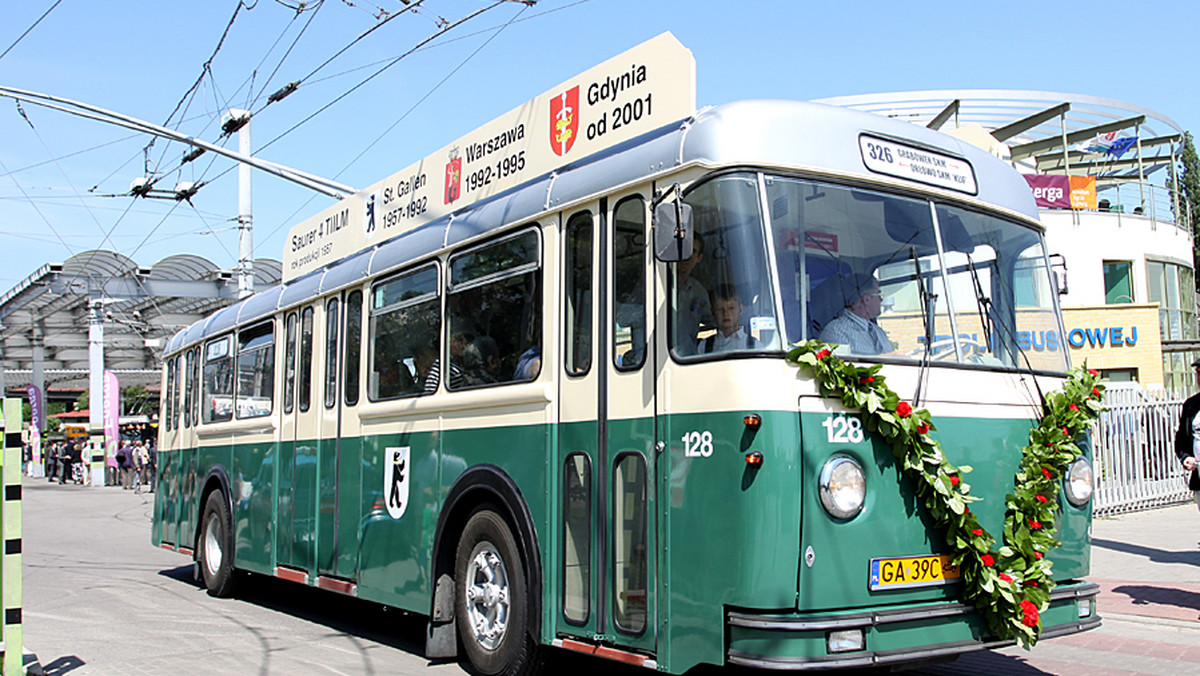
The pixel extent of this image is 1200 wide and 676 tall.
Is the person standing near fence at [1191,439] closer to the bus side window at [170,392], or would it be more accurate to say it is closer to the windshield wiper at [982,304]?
the windshield wiper at [982,304]

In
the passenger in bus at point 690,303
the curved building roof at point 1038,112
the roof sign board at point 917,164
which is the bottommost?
the passenger in bus at point 690,303

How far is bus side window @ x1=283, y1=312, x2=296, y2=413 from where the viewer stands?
10.0 metres

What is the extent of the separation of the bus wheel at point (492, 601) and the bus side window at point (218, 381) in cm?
556

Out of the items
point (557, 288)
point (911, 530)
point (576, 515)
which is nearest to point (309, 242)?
point (557, 288)

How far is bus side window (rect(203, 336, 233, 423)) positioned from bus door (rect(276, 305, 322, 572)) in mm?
1837

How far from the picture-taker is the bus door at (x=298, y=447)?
9.41 m

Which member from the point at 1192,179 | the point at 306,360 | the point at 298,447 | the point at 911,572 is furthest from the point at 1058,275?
the point at 1192,179

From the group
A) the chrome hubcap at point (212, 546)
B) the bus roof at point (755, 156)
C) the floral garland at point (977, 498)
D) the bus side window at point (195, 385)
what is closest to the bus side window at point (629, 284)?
the bus roof at point (755, 156)

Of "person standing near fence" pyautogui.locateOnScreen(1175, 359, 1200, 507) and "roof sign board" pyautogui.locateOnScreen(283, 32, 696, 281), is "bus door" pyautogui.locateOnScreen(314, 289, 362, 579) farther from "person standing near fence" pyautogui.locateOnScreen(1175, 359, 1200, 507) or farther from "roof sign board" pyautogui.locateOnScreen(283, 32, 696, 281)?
"person standing near fence" pyautogui.locateOnScreen(1175, 359, 1200, 507)

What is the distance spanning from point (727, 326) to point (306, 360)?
563cm

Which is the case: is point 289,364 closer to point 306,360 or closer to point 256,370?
point 306,360

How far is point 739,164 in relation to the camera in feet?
17.2

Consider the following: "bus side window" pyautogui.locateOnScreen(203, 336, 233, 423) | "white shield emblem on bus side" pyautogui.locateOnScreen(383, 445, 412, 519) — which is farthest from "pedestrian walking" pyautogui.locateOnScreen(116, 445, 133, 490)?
"white shield emblem on bus side" pyautogui.locateOnScreen(383, 445, 412, 519)

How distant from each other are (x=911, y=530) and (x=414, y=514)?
146 inches
